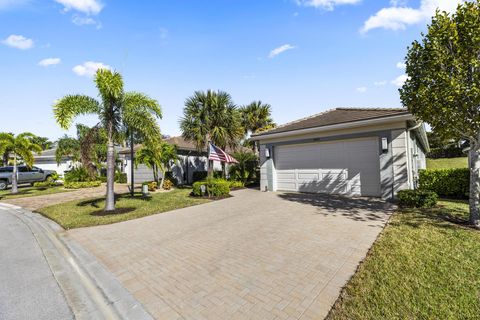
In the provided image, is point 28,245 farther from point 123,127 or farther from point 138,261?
point 123,127

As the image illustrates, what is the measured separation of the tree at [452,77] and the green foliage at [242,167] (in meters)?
12.4

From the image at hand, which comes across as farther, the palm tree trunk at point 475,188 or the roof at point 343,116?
the roof at point 343,116

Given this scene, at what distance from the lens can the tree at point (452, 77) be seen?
508cm

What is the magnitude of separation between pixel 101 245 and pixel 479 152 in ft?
32.6

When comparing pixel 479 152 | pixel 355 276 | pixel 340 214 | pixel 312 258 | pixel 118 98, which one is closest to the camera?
pixel 355 276

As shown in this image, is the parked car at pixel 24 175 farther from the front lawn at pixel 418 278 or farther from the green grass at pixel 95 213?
the front lawn at pixel 418 278

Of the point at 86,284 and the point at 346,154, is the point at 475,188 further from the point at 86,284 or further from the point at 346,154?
the point at 86,284

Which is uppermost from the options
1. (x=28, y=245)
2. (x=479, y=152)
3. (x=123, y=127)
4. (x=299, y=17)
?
(x=299, y=17)

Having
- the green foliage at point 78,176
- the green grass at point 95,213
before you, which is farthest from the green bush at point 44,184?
the green grass at point 95,213

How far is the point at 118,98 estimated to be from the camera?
348 inches

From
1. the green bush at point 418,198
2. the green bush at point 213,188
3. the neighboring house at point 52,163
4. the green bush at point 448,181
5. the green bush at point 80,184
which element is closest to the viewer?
the green bush at point 418,198

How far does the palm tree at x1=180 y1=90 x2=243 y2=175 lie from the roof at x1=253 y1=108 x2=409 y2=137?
106 inches

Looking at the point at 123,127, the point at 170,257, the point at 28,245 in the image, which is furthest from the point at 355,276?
the point at 123,127

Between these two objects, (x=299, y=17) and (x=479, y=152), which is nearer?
(x=479, y=152)
